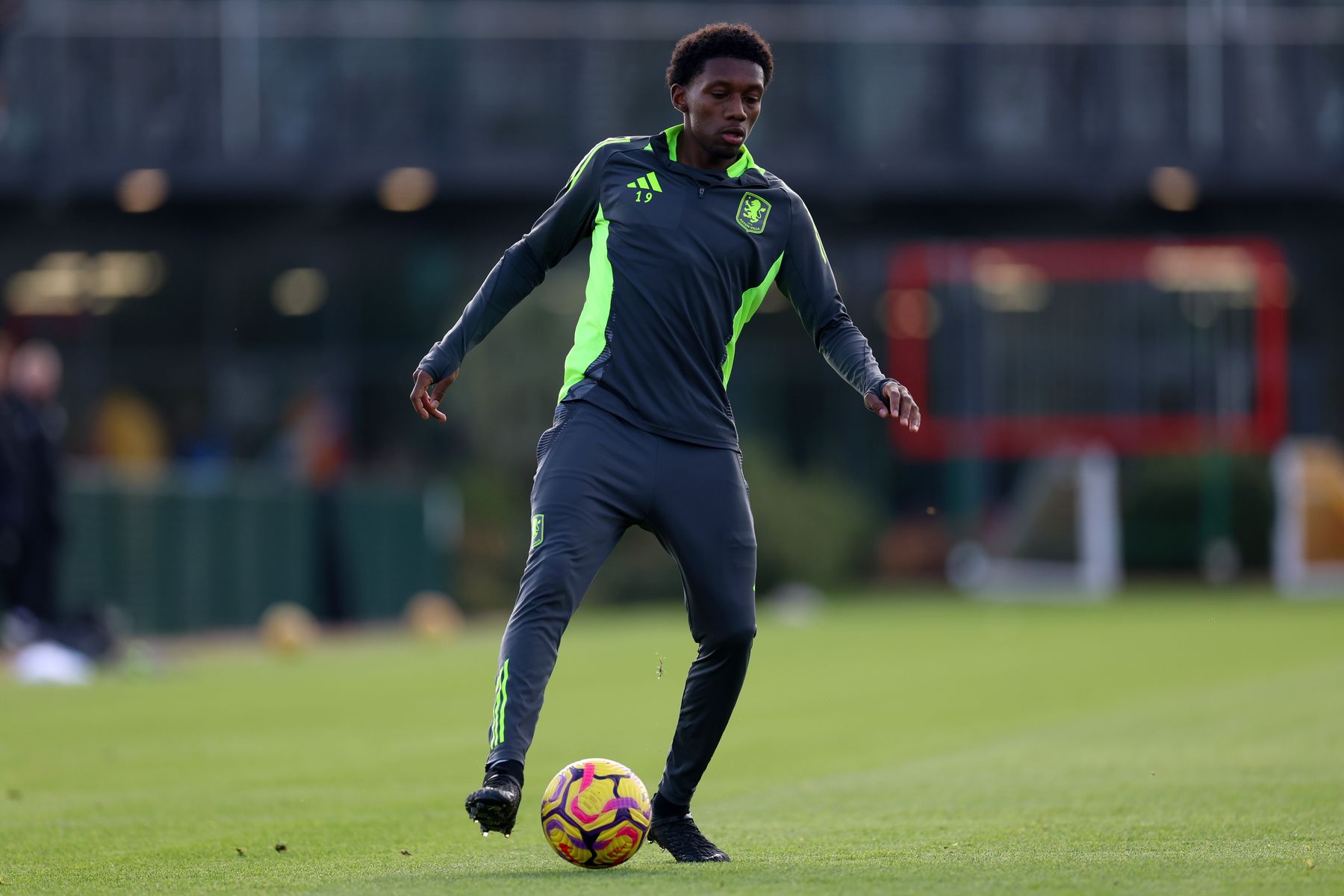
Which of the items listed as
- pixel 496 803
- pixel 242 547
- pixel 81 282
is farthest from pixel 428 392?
pixel 81 282

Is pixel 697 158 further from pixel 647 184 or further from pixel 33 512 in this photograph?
pixel 33 512

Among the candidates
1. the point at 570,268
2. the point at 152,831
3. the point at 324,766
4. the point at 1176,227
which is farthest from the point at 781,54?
the point at 152,831

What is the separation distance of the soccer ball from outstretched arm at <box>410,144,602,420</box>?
1.17 m

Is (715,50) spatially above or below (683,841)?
above

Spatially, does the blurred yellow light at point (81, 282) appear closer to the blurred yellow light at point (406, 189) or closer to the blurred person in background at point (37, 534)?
the blurred yellow light at point (406, 189)

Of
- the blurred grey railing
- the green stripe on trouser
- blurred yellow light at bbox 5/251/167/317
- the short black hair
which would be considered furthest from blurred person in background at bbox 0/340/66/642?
blurred yellow light at bbox 5/251/167/317

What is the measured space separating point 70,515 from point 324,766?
365 inches

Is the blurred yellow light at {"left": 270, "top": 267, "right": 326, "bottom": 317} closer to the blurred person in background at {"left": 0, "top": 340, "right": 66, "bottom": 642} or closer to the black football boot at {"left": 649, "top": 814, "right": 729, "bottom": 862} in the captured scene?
the blurred person in background at {"left": 0, "top": 340, "right": 66, "bottom": 642}

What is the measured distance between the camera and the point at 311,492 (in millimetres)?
22297

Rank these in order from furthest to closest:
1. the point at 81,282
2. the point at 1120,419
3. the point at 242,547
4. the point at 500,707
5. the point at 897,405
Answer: the point at 81,282 → the point at 1120,419 → the point at 242,547 → the point at 897,405 → the point at 500,707

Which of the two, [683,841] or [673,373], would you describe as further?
[683,841]

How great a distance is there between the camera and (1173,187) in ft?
104

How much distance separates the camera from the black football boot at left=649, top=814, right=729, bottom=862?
20.1ft

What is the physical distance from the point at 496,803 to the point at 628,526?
0.90 meters
